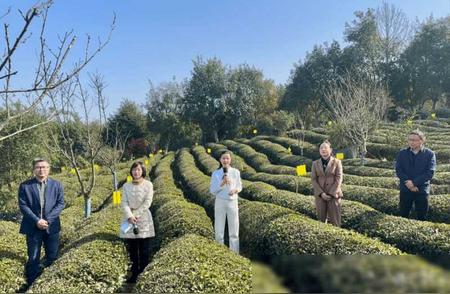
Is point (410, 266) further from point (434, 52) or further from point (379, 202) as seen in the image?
point (434, 52)

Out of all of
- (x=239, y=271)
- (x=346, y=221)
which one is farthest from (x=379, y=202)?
(x=239, y=271)

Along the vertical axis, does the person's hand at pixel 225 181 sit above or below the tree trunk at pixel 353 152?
above

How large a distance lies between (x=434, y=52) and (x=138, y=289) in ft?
122

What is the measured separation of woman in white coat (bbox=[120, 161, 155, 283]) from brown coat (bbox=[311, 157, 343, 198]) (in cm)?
292

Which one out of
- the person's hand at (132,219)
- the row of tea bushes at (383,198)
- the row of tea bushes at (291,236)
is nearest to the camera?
the row of tea bushes at (291,236)

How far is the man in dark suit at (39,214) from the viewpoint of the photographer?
19.9ft

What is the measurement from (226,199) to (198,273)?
9.22 ft

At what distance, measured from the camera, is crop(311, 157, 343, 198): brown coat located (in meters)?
6.96

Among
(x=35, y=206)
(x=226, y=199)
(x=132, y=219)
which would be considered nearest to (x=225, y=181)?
(x=226, y=199)

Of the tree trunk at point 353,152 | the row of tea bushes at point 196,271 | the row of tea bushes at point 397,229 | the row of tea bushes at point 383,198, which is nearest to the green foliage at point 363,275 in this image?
the row of tea bushes at point 196,271

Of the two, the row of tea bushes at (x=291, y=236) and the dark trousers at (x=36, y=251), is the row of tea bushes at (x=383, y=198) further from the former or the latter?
the dark trousers at (x=36, y=251)

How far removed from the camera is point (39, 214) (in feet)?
20.5

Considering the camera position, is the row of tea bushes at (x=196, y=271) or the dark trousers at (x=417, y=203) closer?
the row of tea bushes at (x=196, y=271)

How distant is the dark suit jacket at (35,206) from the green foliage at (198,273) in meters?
2.15
